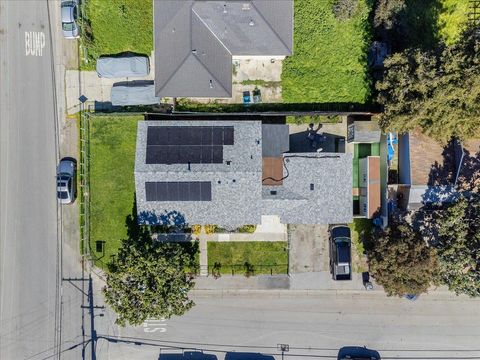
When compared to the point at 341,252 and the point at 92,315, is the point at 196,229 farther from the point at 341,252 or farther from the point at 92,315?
the point at 341,252

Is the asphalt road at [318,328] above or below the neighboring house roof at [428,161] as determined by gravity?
below

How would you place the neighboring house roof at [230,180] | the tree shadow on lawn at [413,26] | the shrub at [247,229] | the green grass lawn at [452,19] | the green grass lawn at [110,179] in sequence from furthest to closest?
the shrub at [247,229] < the green grass lawn at [110,179] < the neighboring house roof at [230,180] < the tree shadow on lawn at [413,26] < the green grass lawn at [452,19]

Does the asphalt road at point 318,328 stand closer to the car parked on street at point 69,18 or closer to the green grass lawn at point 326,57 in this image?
the green grass lawn at point 326,57

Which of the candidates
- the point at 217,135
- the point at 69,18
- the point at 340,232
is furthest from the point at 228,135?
the point at 69,18

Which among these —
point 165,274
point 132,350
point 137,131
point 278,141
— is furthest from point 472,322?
point 137,131

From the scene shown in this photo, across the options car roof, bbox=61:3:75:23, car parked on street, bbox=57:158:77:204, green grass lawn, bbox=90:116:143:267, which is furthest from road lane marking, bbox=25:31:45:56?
car parked on street, bbox=57:158:77:204

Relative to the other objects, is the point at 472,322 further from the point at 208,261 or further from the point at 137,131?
the point at 137,131

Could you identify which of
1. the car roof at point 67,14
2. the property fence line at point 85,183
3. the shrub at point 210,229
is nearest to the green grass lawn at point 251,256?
the shrub at point 210,229
